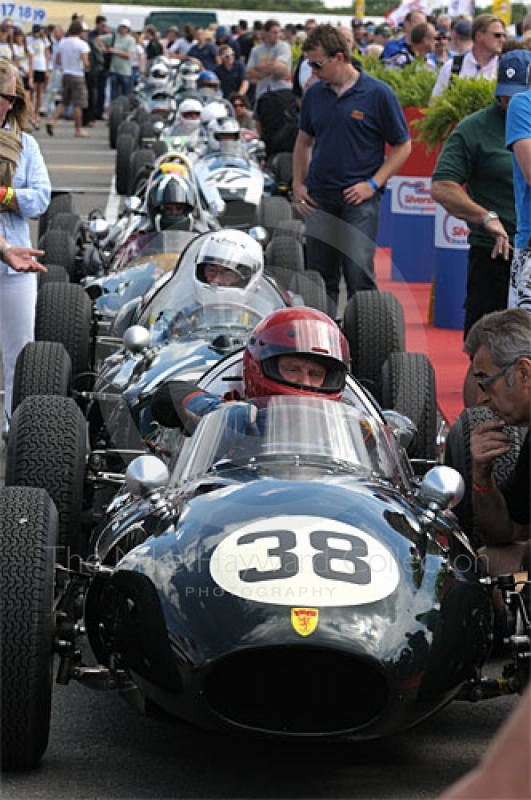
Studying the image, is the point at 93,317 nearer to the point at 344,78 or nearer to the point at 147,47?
the point at 344,78

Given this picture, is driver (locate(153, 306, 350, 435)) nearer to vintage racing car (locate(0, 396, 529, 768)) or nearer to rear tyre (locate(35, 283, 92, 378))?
vintage racing car (locate(0, 396, 529, 768))

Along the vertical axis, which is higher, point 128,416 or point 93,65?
point 128,416

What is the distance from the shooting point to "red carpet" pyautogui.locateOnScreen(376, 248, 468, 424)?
1183 cm

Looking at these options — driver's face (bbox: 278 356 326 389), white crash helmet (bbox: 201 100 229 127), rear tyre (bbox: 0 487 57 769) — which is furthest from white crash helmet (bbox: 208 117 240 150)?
rear tyre (bbox: 0 487 57 769)

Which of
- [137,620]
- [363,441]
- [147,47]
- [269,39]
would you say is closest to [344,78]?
[363,441]

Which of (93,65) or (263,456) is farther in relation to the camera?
(93,65)

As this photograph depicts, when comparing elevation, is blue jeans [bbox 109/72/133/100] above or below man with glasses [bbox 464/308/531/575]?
below

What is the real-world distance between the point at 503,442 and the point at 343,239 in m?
5.81

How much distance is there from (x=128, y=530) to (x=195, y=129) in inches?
702

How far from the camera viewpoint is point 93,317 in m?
11.2

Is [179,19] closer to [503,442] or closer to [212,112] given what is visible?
[212,112]

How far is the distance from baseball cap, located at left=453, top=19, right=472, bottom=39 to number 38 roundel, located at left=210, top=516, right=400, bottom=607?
13.0 m

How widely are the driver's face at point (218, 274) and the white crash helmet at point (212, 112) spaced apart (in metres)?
12.4

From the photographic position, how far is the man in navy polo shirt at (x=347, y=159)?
12.1 m
